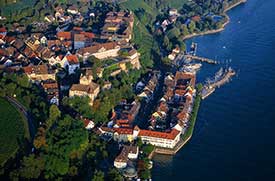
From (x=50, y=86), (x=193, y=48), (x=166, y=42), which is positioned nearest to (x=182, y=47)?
(x=193, y=48)

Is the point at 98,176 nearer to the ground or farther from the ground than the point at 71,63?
nearer to the ground

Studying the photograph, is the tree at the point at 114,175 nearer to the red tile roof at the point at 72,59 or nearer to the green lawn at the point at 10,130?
the green lawn at the point at 10,130

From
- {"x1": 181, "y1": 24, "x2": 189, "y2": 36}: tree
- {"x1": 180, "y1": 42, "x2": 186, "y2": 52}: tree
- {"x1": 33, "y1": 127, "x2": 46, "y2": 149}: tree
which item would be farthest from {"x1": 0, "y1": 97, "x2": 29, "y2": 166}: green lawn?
{"x1": 181, "y1": 24, "x2": 189, "y2": 36}: tree

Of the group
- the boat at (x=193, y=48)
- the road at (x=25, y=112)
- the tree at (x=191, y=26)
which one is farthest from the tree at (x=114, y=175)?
the tree at (x=191, y=26)

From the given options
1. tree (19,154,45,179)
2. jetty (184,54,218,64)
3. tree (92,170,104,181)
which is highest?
tree (19,154,45,179)

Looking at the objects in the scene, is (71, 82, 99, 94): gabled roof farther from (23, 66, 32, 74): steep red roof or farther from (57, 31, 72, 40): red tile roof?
(57, 31, 72, 40): red tile roof

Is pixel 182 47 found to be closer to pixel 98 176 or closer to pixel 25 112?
pixel 25 112
